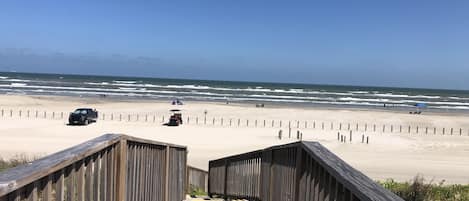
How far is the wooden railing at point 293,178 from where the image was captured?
304 centimetres

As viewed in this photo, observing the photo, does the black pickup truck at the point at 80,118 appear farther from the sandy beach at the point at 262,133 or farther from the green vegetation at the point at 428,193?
the green vegetation at the point at 428,193

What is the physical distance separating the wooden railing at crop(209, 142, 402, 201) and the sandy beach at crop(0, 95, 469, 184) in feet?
35.8

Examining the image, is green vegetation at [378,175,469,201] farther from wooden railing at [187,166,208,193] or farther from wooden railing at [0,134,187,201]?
wooden railing at [0,134,187,201]

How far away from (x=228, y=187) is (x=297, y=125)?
3111 centimetres

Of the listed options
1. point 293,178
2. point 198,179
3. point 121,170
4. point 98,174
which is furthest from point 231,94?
point 98,174

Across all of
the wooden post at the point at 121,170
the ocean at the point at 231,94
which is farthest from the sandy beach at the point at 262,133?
the ocean at the point at 231,94

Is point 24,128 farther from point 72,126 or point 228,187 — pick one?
point 228,187

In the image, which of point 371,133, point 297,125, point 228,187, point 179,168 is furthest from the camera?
point 297,125

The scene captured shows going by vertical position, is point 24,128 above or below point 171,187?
below

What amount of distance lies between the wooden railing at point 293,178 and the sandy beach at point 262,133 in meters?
10.9

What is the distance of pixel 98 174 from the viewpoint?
3.84 m

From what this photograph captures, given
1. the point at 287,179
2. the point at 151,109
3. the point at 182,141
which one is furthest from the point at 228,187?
the point at 151,109

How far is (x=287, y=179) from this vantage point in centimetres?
590

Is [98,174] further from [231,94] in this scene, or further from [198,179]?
[231,94]
